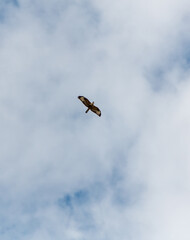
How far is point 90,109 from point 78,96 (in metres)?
5.80

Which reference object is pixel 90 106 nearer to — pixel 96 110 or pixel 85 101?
pixel 96 110

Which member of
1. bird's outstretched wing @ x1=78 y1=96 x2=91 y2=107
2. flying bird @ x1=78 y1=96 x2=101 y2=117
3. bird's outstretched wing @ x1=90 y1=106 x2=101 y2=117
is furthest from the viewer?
bird's outstretched wing @ x1=90 y1=106 x2=101 y2=117

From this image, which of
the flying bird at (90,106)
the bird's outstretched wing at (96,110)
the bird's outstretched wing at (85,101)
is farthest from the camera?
the bird's outstretched wing at (96,110)

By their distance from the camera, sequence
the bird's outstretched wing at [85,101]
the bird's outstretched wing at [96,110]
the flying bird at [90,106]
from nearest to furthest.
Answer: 1. the bird's outstretched wing at [85,101]
2. the flying bird at [90,106]
3. the bird's outstretched wing at [96,110]

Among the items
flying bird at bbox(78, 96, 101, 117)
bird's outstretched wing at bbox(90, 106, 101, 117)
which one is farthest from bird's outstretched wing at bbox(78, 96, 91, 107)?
bird's outstretched wing at bbox(90, 106, 101, 117)

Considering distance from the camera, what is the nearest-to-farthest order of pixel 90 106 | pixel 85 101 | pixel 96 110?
1. pixel 85 101
2. pixel 90 106
3. pixel 96 110

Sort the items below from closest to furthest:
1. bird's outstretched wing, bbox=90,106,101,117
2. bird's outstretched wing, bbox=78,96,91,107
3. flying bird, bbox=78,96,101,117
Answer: bird's outstretched wing, bbox=78,96,91,107
flying bird, bbox=78,96,101,117
bird's outstretched wing, bbox=90,106,101,117

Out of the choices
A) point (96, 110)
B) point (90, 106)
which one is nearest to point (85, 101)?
point (90, 106)

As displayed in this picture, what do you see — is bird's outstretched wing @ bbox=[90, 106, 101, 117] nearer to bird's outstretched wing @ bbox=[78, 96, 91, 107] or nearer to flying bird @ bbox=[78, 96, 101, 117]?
flying bird @ bbox=[78, 96, 101, 117]

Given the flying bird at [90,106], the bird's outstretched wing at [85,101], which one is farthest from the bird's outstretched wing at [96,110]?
the bird's outstretched wing at [85,101]

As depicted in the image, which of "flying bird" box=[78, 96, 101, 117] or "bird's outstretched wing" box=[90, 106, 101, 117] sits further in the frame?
"bird's outstretched wing" box=[90, 106, 101, 117]

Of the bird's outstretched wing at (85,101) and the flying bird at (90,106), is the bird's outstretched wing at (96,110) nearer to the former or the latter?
the flying bird at (90,106)

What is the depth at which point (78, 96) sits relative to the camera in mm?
119000

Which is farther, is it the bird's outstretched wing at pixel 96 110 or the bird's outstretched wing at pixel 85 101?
the bird's outstretched wing at pixel 96 110
